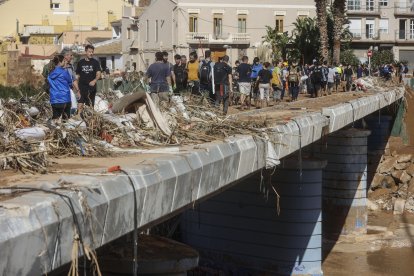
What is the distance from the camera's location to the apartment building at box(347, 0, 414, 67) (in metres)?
77.6

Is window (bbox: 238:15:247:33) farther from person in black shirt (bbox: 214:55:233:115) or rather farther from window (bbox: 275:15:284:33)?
person in black shirt (bbox: 214:55:233:115)

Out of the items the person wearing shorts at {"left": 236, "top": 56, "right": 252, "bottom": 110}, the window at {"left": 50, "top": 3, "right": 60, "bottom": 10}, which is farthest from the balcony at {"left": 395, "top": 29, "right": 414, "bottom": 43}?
the person wearing shorts at {"left": 236, "top": 56, "right": 252, "bottom": 110}

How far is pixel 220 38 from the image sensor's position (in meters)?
62.1

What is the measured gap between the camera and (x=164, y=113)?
12.5 m

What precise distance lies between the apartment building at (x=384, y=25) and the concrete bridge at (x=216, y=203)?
44.7 m

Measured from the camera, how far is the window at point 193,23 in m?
61.4

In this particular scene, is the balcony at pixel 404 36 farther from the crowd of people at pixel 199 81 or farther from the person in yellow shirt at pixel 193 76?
the person in yellow shirt at pixel 193 76

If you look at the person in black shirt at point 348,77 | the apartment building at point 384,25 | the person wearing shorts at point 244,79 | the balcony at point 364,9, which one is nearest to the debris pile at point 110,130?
the person wearing shorts at point 244,79

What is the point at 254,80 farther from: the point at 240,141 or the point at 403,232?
the point at 240,141

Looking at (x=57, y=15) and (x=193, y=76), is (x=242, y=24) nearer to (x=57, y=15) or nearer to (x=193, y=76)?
(x=57, y=15)

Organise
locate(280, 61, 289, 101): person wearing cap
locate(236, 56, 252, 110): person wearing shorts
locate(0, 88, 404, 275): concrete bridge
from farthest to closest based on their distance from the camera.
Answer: locate(280, 61, 289, 101): person wearing cap < locate(236, 56, 252, 110): person wearing shorts < locate(0, 88, 404, 275): concrete bridge

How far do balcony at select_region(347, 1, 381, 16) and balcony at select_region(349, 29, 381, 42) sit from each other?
1565 millimetres

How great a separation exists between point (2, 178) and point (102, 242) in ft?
4.17

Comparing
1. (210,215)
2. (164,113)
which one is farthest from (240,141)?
(210,215)
